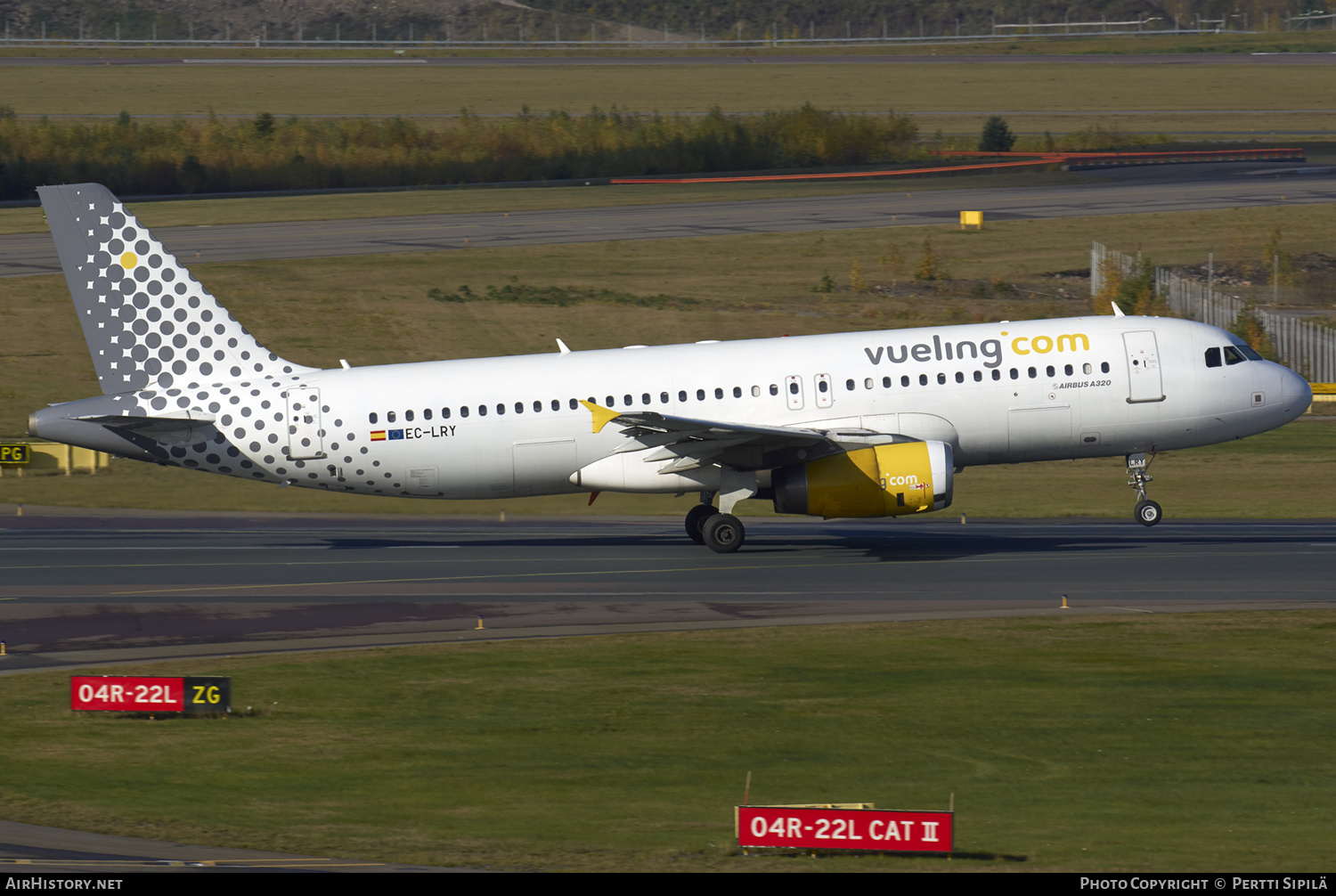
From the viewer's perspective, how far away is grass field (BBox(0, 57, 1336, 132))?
13150 cm

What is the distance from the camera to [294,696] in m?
25.6

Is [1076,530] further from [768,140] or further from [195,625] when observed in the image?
[768,140]

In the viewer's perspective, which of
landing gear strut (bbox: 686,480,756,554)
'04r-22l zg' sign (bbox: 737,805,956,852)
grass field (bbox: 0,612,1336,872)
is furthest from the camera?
landing gear strut (bbox: 686,480,756,554)

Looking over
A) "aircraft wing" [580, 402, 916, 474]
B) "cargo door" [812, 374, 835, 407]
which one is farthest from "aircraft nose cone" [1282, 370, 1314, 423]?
"cargo door" [812, 374, 835, 407]

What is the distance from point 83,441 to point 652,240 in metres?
43.9

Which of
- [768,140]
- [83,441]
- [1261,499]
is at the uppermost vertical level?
[768,140]

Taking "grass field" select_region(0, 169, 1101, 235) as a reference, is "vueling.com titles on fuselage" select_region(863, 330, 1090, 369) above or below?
below

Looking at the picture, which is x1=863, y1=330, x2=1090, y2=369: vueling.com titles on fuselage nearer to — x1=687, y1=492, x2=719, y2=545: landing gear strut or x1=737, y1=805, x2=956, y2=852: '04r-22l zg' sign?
x1=687, y1=492, x2=719, y2=545: landing gear strut

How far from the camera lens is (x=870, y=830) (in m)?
17.1

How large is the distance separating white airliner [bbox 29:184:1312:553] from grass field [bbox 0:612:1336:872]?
8299 mm

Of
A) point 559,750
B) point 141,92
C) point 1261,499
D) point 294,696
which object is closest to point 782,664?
point 559,750

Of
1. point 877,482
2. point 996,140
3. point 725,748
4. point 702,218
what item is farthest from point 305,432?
point 996,140

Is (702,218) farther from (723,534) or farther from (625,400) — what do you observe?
(723,534)

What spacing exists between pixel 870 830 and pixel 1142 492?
2374 cm
